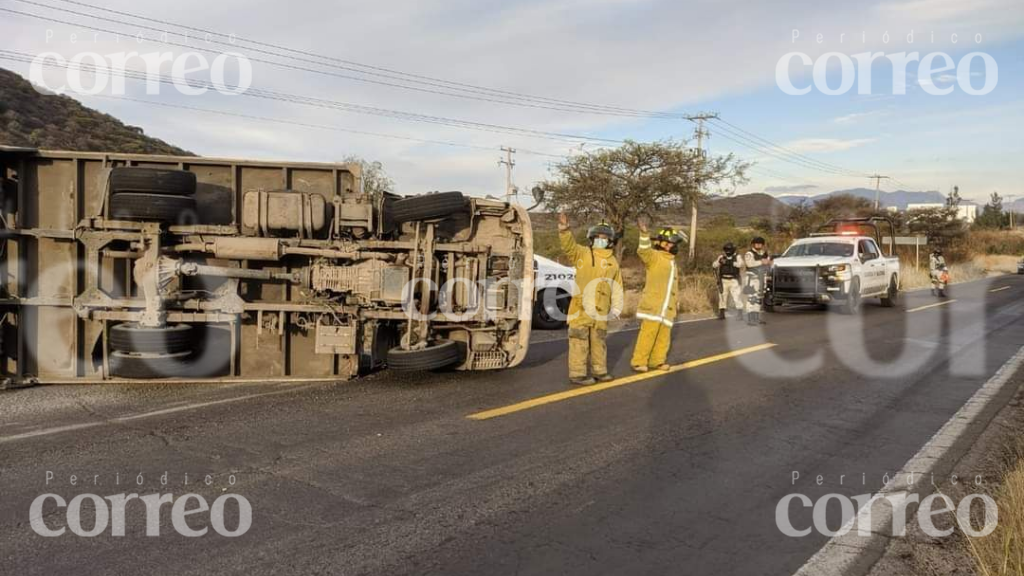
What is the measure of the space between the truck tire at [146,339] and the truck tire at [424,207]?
7.97 feet

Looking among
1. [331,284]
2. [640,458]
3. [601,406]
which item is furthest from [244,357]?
[640,458]

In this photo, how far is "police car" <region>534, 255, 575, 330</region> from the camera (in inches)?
556

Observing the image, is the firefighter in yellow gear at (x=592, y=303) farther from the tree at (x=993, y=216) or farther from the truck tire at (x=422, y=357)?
the tree at (x=993, y=216)

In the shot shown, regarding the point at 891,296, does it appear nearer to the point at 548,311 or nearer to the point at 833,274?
the point at 833,274

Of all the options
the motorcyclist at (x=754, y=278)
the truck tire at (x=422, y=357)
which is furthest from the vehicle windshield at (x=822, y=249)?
the truck tire at (x=422, y=357)

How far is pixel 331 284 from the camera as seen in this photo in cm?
761

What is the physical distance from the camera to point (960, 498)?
4.67m

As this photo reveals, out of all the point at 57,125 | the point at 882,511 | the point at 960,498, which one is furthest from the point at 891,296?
the point at 57,125

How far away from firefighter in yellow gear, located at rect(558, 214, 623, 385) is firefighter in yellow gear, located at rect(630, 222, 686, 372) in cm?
66

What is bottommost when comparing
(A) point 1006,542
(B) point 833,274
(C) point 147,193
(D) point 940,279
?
(A) point 1006,542

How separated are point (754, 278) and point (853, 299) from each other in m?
3.57

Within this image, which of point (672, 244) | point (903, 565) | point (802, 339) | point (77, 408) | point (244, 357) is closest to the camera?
point (903, 565)

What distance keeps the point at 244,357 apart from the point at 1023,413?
25.3 feet

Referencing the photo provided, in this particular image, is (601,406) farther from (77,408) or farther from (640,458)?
(77,408)
